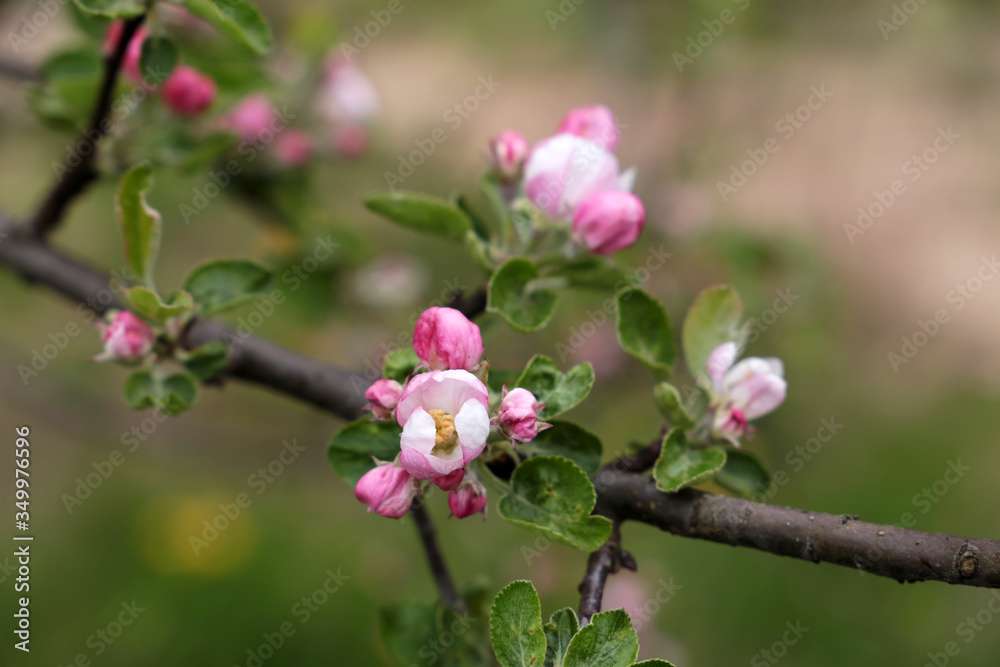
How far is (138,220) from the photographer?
85 centimetres

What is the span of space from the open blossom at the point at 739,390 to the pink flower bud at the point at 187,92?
86cm

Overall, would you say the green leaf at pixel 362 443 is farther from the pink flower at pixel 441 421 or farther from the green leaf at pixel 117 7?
the green leaf at pixel 117 7

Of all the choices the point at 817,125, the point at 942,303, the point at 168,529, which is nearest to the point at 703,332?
the point at 168,529

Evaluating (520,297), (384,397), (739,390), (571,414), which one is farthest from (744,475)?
(571,414)

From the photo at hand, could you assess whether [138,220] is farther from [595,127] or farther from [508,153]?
[595,127]

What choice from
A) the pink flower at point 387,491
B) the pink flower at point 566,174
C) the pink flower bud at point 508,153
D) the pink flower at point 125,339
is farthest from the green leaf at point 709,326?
the pink flower at point 125,339

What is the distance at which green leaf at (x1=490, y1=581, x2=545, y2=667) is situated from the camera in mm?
630

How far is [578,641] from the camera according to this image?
628 mm

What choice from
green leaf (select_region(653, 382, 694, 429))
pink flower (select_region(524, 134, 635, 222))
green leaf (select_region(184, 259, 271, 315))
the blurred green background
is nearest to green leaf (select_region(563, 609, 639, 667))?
green leaf (select_region(653, 382, 694, 429))

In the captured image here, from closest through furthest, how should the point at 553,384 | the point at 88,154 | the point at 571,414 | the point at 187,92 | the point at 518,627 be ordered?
1. the point at 518,627
2. the point at 553,384
3. the point at 88,154
4. the point at 187,92
5. the point at 571,414

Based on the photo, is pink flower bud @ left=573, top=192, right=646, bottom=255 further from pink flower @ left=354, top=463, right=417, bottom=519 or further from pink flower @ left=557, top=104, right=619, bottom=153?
pink flower @ left=354, top=463, right=417, bottom=519

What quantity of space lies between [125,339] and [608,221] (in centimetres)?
55

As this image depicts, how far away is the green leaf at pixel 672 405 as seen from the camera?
0.79m

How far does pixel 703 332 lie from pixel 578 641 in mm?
413
